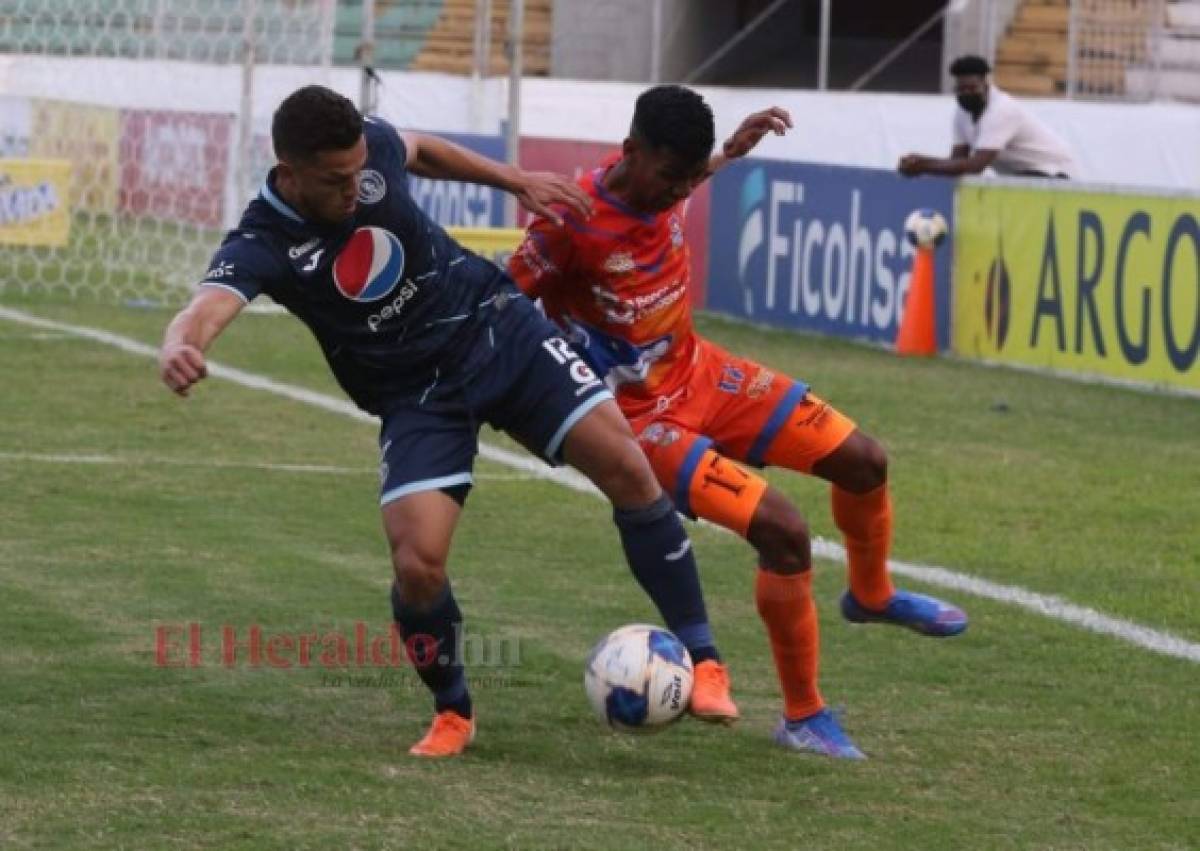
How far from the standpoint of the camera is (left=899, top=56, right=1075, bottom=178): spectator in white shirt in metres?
17.8

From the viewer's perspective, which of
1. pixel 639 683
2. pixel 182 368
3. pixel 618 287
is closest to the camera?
pixel 182 368

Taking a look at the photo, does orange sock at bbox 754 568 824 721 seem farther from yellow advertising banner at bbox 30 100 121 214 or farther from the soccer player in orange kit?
yellow advertising banner at bbox 30 100 121 214

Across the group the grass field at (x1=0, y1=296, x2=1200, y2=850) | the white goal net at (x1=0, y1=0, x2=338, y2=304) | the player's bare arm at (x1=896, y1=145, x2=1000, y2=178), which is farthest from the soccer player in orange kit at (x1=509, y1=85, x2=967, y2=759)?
the white goal net at (x1=0, y1=0, x2=338, y2=304)

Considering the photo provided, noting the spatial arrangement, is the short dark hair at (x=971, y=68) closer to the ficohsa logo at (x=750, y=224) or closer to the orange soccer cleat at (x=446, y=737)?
the ficohsa logo at (x=750, y=224)

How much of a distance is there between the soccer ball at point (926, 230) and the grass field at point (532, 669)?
379cm

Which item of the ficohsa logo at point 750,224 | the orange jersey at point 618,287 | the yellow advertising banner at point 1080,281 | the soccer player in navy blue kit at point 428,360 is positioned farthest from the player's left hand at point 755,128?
the ficohsa logo at point 750,224

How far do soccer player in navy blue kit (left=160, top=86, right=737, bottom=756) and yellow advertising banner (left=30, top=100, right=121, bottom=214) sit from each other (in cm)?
1711

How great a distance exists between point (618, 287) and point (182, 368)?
1.67m

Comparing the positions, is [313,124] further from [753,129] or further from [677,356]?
[753,129]

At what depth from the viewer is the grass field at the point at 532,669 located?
602 cm

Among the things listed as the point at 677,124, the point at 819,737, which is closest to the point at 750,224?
the point at 677,124

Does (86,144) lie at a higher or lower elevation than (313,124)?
lower

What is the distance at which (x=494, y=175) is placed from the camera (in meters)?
7.10

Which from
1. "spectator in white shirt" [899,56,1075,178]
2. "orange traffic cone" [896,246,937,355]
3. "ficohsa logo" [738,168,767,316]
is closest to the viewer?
"orange traffic cone" [896,246,937,355]
